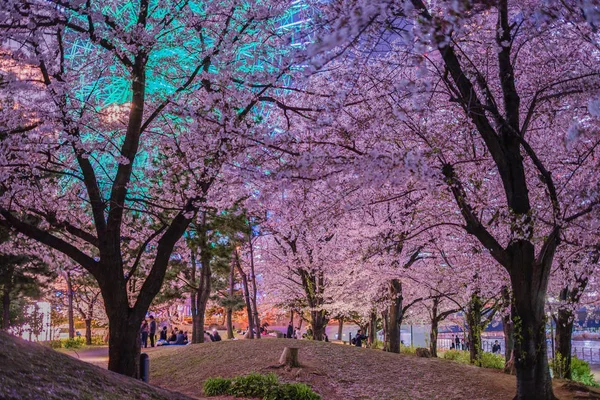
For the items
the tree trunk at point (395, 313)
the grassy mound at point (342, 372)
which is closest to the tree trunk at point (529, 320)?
the grassy mound at point (342, 372)

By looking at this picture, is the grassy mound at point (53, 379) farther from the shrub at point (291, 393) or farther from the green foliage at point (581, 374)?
the green foliage at point (581, 374)

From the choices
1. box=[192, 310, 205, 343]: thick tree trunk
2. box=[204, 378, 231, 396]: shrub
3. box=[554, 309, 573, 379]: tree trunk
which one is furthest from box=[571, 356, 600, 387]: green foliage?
box=[192, 310, 205, 343]: thick tree trunk

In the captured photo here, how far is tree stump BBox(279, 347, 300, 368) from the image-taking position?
1335 cm

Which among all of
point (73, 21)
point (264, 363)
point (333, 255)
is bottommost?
point (264, 363)

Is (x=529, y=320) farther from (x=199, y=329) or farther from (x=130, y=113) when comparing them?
(x=199, y=329)

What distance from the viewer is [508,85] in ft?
27.0

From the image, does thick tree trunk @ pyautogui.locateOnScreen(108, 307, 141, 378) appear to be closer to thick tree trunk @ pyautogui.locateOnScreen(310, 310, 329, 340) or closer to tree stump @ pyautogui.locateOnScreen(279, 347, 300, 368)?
tree stump @ pyautogui.locateOnScreen(279, 347, 300, 368)

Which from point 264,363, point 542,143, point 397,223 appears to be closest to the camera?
point 542,143

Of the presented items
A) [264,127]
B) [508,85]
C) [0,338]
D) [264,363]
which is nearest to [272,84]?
[264,127]

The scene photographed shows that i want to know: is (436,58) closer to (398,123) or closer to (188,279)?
(398,123)

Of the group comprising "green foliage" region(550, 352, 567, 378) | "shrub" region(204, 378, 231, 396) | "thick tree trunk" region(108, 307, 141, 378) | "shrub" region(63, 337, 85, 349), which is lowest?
"shrub" region(63, 337, 85, 349)

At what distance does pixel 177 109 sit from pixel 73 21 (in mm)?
2554

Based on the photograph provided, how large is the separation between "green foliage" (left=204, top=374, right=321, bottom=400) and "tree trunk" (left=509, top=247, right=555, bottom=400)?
428 centimetres

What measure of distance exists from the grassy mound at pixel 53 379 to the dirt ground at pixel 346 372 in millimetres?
5913
